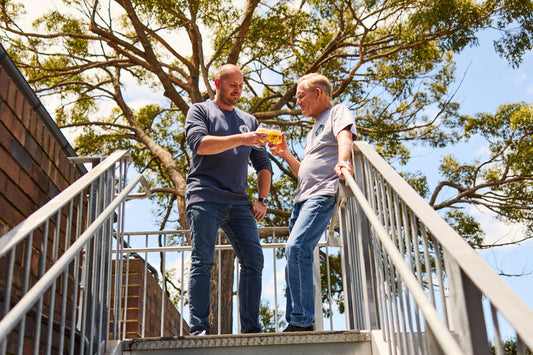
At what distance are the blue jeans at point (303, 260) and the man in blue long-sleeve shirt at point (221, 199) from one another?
0.95 ft

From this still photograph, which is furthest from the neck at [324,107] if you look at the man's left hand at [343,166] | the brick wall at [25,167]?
the brick wall at [25,167]

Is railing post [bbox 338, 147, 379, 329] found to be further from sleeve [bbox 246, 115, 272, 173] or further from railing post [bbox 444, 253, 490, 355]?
railing post [bbox 444, 253, 490, 355]

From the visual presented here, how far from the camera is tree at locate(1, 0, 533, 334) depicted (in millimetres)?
9305

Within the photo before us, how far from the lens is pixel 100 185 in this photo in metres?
2.80

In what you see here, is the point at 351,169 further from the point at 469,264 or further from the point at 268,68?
the point at 268,68

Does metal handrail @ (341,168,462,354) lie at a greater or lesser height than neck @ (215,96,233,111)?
lesser

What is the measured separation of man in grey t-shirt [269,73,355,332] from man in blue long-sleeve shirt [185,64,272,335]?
0.22 meters

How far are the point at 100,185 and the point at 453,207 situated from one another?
8.23 meters

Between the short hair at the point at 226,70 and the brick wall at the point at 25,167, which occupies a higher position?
the short hair at the point at 226,70

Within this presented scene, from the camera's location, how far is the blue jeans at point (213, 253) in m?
3.06

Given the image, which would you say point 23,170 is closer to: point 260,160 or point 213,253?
point 213,253

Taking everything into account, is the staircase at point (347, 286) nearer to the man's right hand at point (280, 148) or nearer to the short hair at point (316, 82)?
the man's right hand at point (280, 148)

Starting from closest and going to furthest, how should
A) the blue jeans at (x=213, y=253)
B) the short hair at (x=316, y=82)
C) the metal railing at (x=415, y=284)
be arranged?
the metal railing at (x=415, y=284)
the blue jeans at (x=213, y=253)
the short hair at (x=316, y=82)

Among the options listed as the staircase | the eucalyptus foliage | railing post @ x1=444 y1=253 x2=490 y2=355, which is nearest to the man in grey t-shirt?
the staircase
